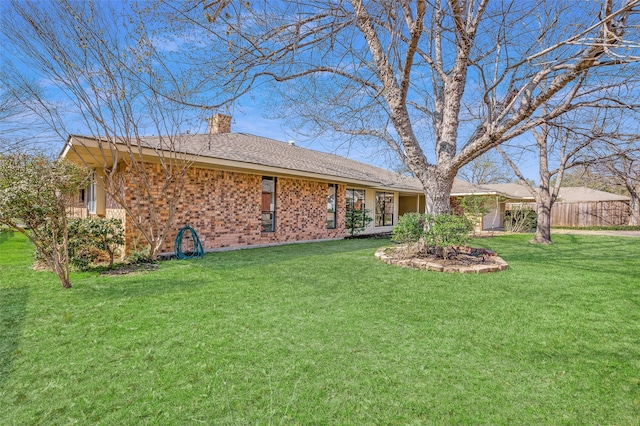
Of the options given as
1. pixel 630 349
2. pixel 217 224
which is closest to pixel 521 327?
pixel 630 349

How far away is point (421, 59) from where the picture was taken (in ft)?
26.6

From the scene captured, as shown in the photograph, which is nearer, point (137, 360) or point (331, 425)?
point (331, 425)

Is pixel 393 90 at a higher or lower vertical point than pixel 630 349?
higher

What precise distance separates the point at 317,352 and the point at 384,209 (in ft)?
47.1

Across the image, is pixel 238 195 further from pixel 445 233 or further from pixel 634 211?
pixel 634 211

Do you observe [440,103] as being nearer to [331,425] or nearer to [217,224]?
[217,224]

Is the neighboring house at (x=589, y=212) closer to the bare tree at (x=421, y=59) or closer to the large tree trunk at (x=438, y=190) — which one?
the large tree trunk at (x=438, y=190)

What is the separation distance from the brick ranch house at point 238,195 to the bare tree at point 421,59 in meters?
2.61

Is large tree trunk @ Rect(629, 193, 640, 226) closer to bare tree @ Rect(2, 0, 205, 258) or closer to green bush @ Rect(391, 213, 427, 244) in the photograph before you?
green bush @ Rect(391, 213, 427, 244)

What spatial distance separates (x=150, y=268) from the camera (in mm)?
6613

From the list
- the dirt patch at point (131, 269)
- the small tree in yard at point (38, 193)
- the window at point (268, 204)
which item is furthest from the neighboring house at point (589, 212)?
the small tree in yard at point (38, 193)

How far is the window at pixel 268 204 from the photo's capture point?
412 inches

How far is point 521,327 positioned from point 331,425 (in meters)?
2.74

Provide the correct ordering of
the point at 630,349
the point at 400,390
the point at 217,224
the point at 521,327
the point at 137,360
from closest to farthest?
the point at 400,390
the point at 137,360
the point at 630,349
the point at 521,327
the point at 217,224
